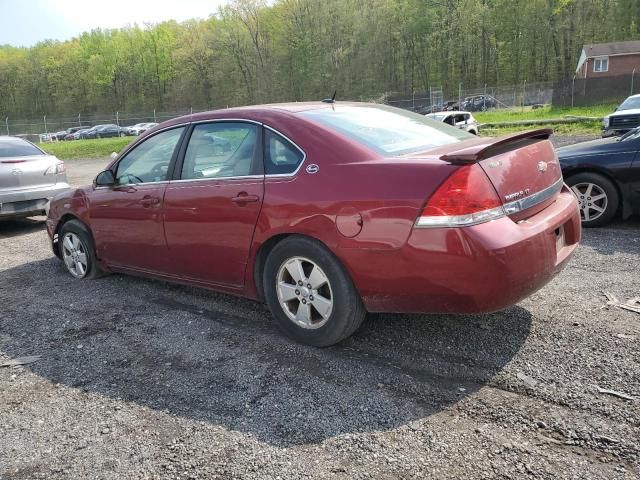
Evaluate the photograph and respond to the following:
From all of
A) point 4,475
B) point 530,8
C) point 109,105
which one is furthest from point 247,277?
point 109,105

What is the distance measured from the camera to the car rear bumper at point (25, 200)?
8.12 m

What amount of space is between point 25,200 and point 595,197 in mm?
8213

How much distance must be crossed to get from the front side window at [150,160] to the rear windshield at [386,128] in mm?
1341

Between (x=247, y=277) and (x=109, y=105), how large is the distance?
90183 millimetres

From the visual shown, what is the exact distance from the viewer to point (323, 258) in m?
3.32

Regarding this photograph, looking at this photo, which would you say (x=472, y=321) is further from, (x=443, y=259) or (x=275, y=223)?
(x=275, y=223)


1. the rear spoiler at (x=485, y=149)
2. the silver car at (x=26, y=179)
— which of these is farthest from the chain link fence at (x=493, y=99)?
the rear spoiler at (x=485, y=149)

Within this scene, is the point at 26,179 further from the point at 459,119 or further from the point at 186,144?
the point at 459,119

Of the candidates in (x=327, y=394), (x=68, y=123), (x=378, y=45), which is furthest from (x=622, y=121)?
(x=378, y=45)

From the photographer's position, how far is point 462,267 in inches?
112

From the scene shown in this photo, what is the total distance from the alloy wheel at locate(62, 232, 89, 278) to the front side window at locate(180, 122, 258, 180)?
1916 millimetres

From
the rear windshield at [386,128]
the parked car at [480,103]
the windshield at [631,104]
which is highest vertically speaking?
the parked car at [480,103]

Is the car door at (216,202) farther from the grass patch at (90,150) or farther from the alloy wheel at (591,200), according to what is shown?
the grass patch at (90,150)

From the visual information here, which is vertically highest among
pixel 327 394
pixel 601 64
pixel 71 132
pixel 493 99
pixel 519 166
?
pixel 601 64
